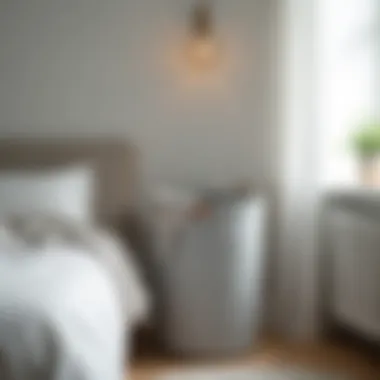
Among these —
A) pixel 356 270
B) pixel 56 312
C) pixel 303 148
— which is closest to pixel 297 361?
pixel 356 270

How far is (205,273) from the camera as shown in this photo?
11.9ft

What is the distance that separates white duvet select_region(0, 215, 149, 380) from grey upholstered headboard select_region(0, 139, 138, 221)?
3.16 feet

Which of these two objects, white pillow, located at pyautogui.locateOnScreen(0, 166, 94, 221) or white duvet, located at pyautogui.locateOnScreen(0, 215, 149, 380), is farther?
white pillow, located at pyautogui.locateOnScreen(0, 166, 94, 221)

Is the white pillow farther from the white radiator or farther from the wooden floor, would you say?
the white radiator

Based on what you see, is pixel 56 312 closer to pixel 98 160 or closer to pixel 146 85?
pixel 98 160

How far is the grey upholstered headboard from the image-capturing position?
4.03 m

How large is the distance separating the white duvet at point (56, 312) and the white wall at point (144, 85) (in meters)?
1.22

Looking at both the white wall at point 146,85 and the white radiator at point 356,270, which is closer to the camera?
the white radiator at point 356,270

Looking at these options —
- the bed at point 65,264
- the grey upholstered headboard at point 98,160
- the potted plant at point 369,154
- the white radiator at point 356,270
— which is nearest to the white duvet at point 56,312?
the bed at point 65,264

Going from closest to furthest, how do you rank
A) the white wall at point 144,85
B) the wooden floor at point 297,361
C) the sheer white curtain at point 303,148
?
1. the wooden floor at point 297,361
2. the sheer white curtain at point 303,148
3. the white wall at point 144,85

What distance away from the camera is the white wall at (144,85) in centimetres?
414

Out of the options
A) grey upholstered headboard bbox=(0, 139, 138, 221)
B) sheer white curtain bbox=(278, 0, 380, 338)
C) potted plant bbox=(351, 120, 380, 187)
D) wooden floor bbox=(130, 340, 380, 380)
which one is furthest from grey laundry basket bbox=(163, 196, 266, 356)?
potted plant bbox=(351, 120, 380, 187)

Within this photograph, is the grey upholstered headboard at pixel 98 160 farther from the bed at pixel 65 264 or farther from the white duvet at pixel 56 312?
the white duvet at pixel 56 312

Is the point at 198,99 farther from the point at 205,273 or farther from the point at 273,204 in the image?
the point at 205,273
